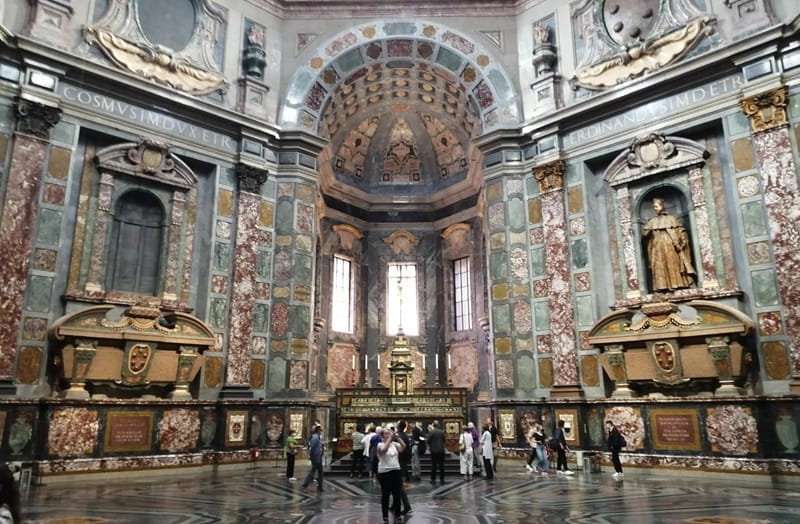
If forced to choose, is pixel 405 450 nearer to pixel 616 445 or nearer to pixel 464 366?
pixel 616 445

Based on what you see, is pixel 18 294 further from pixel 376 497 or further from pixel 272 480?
pixel 376 497

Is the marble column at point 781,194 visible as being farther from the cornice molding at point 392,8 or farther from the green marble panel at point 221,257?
the green marble panel at point 221,257

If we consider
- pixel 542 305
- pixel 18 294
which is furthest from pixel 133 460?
pixel 542 305

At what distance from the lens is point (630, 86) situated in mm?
15188

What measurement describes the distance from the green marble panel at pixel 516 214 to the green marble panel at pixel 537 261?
807 millimetres

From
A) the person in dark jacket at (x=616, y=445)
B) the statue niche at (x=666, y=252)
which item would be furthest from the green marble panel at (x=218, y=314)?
the statue niche at (x=666, y=252)

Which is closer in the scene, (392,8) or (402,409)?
(402,409)

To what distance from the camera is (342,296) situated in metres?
23.3

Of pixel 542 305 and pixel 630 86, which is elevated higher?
pixel 630 86

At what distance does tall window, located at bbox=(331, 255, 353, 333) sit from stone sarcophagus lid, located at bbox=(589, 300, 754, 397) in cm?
1078

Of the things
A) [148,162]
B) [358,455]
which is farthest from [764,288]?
[148,162]

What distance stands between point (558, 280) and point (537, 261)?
2.84 feet

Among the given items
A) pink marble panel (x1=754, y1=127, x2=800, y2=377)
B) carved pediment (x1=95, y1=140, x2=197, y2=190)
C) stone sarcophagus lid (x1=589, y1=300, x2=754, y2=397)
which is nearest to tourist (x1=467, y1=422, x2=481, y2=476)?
stone sarcophagus lid (x1=589, y1=300, x2=754, y2=397)

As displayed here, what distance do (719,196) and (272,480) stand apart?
11.7 metres
